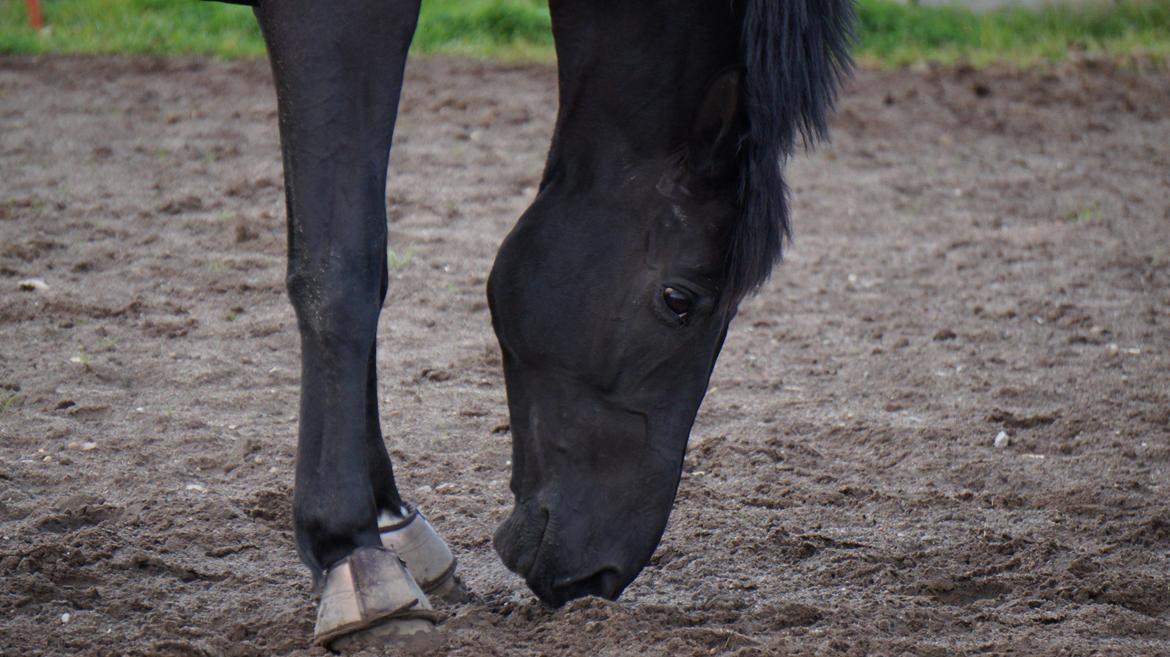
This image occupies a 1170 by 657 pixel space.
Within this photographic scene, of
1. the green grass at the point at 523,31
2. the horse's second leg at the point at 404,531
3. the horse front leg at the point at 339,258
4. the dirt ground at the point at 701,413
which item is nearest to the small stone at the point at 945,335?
the dirt ground at the point at 701,413

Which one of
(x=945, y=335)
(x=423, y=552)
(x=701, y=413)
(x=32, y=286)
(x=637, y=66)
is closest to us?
(x=637, y=66)

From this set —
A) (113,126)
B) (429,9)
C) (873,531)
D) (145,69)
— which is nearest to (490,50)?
(429,9)

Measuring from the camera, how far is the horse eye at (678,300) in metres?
2.40

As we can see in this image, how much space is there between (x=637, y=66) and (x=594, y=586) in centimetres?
97

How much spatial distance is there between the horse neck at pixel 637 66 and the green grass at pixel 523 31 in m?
7.05

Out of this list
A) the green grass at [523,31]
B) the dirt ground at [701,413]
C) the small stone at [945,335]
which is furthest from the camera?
the green grass at [523,31]

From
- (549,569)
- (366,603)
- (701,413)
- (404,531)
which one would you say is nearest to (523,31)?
(701,413)

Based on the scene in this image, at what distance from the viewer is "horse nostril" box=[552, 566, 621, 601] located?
8.02ft

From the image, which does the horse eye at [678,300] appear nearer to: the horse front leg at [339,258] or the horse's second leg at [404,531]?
the horse front leg at [339,258]

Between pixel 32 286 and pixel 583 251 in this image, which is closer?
pixel 583 251

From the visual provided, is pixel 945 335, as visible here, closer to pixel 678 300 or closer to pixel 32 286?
pixel 678 300

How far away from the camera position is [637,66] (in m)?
2.37

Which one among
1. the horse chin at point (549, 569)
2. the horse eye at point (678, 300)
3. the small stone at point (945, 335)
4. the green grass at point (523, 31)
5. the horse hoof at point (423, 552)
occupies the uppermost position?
the green grass at point (523, 31)

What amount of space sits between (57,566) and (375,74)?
121cm
